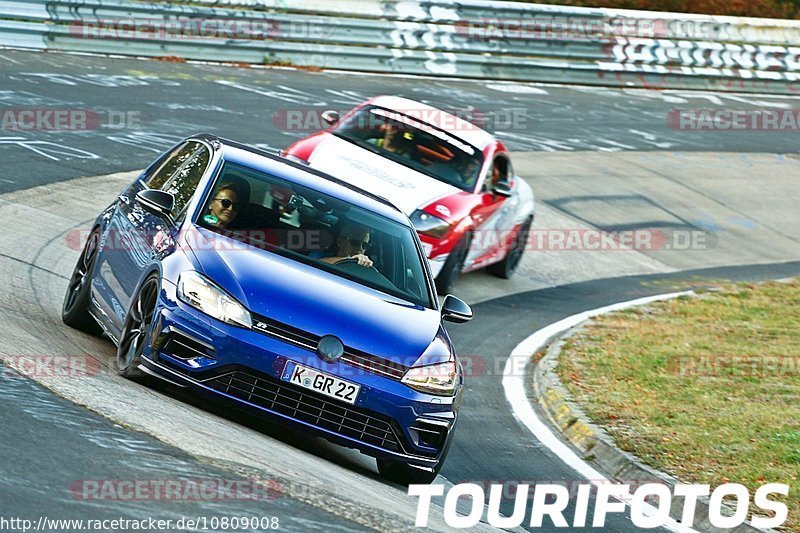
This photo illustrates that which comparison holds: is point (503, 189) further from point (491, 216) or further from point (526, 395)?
point (526, 395)

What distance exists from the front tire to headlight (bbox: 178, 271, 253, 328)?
0.67 ft

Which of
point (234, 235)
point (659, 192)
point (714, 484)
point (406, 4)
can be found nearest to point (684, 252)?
point (659, 192)

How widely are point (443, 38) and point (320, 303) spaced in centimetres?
1922

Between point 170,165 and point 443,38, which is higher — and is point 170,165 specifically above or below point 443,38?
above

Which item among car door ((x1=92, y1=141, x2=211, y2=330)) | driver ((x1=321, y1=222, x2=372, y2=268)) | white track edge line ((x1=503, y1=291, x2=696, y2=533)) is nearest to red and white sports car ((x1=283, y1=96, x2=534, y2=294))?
white track edge line ((x1=503, y1=291, x2=696, y2=533))

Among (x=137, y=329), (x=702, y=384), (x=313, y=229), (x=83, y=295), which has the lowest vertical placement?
(x=702, y=384)

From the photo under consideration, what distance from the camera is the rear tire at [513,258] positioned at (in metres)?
15.2

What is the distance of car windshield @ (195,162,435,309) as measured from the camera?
26.5 ft

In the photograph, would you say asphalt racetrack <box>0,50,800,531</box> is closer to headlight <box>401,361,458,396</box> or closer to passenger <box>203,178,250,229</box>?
headlight <box>401,361,458,396</box>

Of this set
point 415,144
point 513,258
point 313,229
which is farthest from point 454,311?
point 513,258

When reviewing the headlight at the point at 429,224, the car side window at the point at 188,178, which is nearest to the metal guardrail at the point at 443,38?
the headlight at the point at 429,224

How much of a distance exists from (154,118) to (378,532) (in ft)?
44.9

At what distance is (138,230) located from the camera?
841cm

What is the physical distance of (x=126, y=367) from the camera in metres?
7.50
